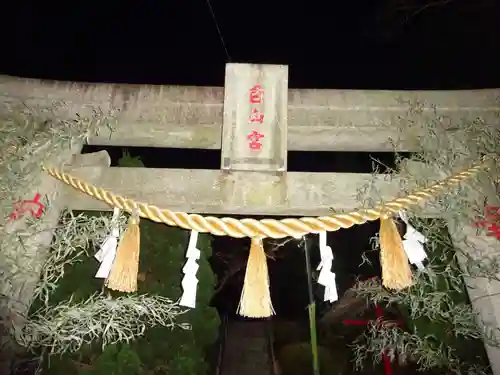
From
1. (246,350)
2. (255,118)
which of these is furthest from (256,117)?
(246,350)

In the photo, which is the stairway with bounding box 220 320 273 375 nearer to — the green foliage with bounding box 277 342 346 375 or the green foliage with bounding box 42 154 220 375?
the green foliage with bounding box 277 342 346 375

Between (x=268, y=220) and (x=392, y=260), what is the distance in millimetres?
464

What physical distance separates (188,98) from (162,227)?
1.31m

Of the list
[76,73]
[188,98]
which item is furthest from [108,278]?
[76,73]

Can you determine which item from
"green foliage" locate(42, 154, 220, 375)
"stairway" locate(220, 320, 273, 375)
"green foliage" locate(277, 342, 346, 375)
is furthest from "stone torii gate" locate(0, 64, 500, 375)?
"stairway" locate(220, 320, 273, 375)

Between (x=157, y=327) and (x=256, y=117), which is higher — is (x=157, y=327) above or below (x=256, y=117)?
below

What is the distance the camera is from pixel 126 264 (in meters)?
1.49

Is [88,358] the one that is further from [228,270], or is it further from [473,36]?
[473,36]

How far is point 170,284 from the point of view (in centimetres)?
266

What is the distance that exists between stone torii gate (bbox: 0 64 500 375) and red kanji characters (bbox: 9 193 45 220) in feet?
0.33

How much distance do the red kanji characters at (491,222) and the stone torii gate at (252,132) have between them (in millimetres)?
39

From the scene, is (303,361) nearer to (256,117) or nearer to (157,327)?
(157,327)

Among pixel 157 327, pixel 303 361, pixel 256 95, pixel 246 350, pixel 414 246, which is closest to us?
pixel 414 246

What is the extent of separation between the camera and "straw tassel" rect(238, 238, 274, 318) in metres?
1.48
